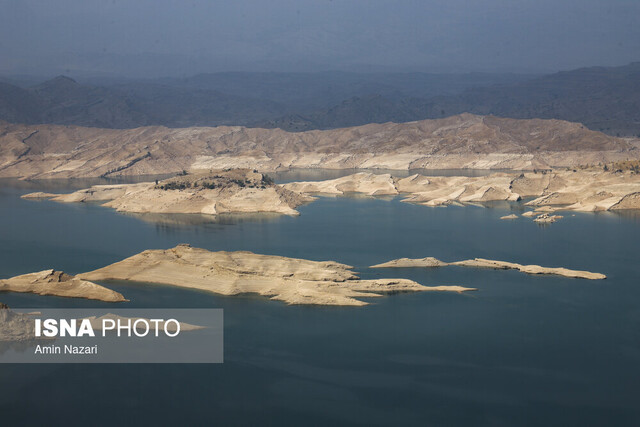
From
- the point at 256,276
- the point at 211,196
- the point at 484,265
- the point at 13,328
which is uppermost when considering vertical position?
the point at 13,328

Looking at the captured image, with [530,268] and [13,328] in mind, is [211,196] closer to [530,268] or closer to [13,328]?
[530,268]

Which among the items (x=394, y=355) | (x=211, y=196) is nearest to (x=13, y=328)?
(x=394, y=355)

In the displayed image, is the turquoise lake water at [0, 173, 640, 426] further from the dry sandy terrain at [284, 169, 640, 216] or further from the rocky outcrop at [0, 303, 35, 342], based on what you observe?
the dry sandy terrain at [284, 169, 640, 216]

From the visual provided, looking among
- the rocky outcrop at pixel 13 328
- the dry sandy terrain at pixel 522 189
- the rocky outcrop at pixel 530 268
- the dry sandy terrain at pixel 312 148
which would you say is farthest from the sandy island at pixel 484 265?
the dry sandy terrain at pixel 312 148

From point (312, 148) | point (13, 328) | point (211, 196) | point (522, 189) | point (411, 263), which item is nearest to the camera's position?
point (13, 328)

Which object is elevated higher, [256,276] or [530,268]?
[256,276]

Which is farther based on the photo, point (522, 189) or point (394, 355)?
point (522, 189)
